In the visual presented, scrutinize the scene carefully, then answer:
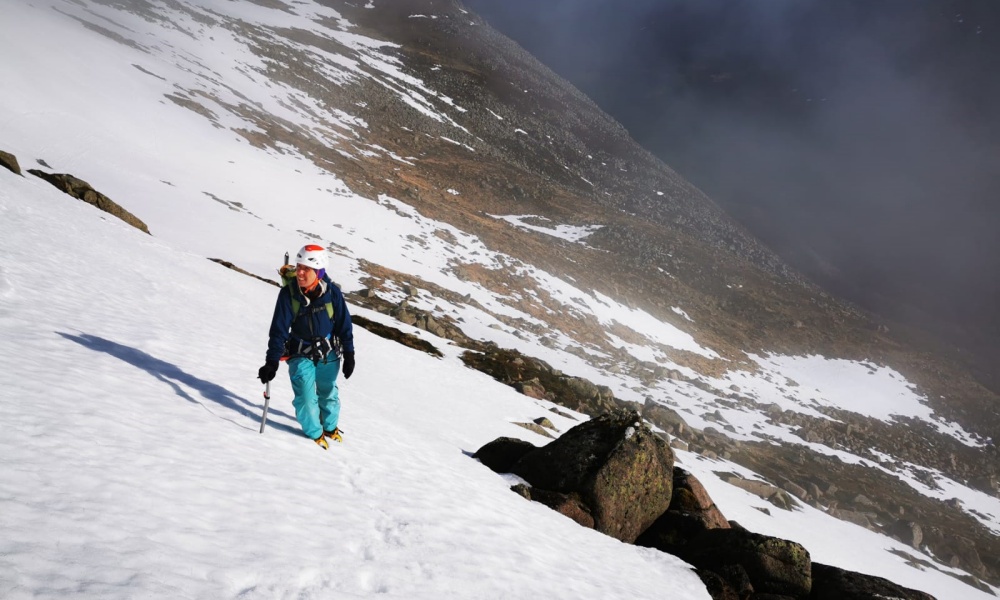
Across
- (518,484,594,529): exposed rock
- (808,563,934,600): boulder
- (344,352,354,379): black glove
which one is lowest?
(518,484,594,529): exposed rock

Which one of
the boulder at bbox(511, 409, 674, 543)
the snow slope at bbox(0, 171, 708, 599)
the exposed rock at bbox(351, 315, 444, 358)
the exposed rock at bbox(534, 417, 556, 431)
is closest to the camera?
the snow slope at bbox(0, 171, 708, 599)

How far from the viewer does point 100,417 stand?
171 inches

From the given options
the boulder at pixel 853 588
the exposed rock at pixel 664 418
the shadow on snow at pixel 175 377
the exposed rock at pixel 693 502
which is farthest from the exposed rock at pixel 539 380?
the shadow on snow at pixel 175 377

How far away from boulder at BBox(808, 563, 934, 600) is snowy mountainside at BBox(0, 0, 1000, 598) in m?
2.48

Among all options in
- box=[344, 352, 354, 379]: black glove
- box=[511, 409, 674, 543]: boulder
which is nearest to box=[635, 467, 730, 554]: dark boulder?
box=[511, 409, 674, 543]: boulder

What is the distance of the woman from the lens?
589 centimetres

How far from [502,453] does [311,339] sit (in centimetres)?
561

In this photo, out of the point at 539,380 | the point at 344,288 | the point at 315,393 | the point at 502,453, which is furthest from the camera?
the point at 344,288

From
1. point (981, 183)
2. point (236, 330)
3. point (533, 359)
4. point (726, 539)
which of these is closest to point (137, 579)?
point (726, 539)

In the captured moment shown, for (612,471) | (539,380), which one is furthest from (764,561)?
(539,380)

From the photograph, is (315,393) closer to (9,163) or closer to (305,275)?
(305,275)

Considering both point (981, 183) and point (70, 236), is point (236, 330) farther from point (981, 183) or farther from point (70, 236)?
point (981, 183)

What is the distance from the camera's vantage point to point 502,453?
1023 centimetres

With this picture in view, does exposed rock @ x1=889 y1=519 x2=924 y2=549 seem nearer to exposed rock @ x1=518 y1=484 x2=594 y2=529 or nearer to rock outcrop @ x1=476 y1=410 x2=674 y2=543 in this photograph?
rock outcrop @ x1=476 y1=410 x2=674 y2=543
